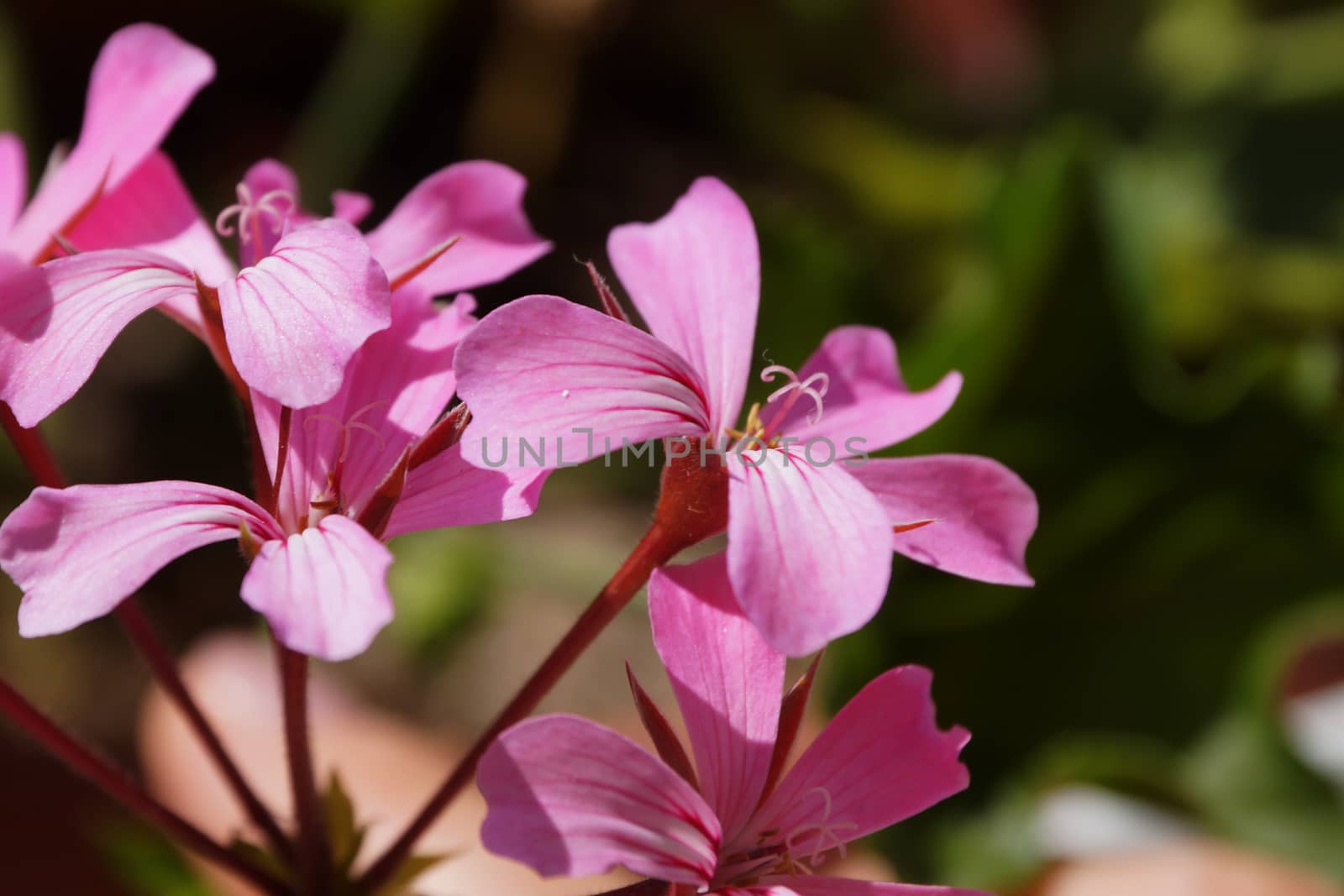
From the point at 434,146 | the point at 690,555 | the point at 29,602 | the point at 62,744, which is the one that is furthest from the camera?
the point at 434,146

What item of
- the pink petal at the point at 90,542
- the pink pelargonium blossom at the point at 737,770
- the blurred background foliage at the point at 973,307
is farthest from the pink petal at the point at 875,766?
the blurred background foliage at the point at 973,307

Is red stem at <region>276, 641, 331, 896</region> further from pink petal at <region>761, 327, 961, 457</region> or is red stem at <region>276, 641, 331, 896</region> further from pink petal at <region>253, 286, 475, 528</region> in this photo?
pink petal at <region>761, 327, 961, 457</region>

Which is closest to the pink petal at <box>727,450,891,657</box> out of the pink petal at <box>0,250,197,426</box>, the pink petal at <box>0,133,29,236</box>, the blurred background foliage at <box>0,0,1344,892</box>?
the pink petal at <box>0,250,197,426</box>

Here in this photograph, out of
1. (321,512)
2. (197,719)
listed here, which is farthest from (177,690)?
(321,512)

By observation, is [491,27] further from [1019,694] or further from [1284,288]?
[1019,694]

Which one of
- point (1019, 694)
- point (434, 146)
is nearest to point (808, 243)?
point (1019, 694)
